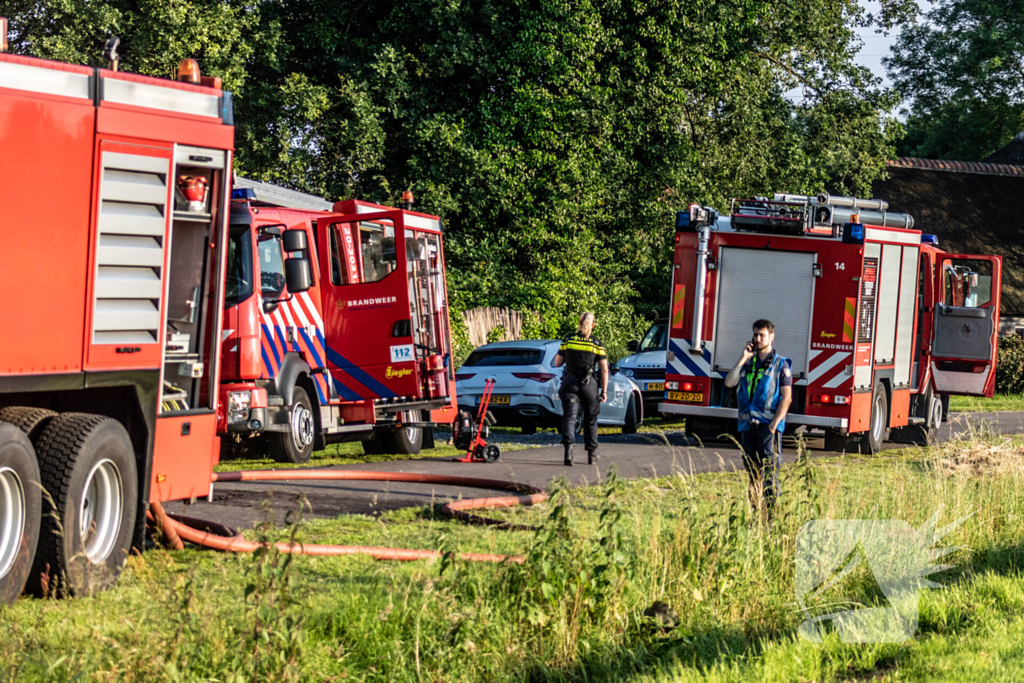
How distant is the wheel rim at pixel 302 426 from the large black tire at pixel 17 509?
7543mm

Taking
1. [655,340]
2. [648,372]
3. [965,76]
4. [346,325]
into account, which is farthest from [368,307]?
[965,76]

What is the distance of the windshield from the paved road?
2.32 metres

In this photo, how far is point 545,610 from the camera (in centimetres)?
623

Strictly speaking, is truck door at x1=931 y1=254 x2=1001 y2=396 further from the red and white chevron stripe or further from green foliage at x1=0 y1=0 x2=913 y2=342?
green foliage at x1=0 y1=0 x2=913 y2=342

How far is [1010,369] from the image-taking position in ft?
110

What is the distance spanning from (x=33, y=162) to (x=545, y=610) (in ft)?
11.9

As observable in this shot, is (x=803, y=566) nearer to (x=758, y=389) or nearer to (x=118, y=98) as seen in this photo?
(x=758, y=389)

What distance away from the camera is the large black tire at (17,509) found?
6160 millimetres

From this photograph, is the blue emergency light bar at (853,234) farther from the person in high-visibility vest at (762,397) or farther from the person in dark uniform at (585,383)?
the person in high-visibility vest at (762,397)

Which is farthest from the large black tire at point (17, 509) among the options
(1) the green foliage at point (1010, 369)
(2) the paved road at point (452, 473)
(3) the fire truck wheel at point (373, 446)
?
(1) the green foliage at point (1010, 369)

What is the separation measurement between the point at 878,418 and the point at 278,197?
933 cm

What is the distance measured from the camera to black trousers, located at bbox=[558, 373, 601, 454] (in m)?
14.4

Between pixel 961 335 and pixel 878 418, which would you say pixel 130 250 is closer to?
pixel 878 418

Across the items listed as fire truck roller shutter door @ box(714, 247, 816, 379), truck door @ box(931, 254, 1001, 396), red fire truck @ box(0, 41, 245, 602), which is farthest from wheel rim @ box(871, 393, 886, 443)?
red fire truck @ box(0, 41, 245, 602)
